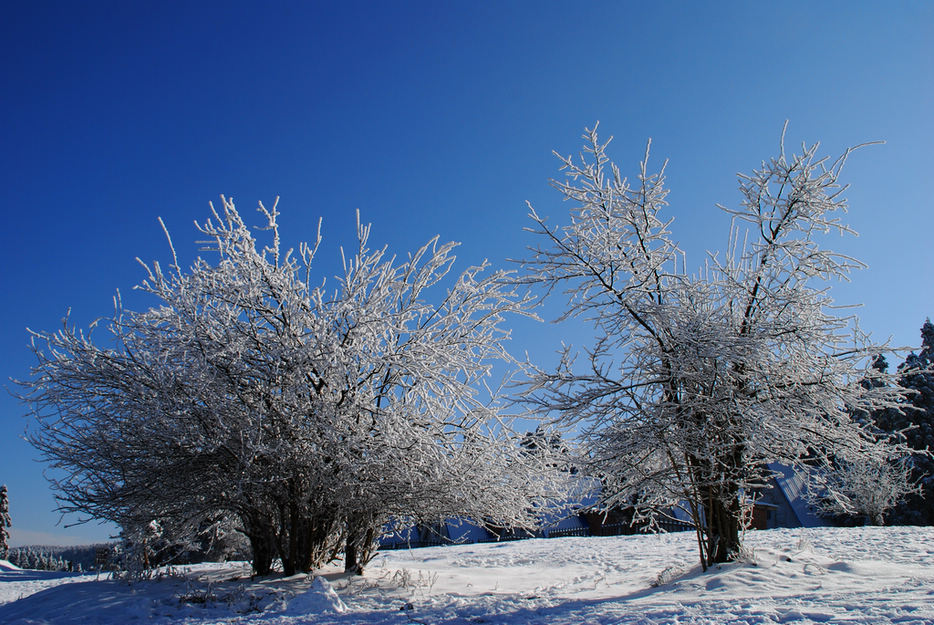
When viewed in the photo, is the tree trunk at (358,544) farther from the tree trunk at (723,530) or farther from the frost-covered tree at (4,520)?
the frost-covered tree at (4,520)

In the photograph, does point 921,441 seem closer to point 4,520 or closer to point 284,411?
point 284,411

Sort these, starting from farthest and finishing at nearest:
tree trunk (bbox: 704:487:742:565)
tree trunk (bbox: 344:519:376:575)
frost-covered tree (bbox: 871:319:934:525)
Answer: frost-covered tree (bbox: 871:319:934:525)
tree trunk (bbox: 344:519:376:575)
tree trunk (bbox: 704:487:742:565)

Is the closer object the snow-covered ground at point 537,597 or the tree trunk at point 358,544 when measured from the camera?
the snow-covered ground at point 537,597

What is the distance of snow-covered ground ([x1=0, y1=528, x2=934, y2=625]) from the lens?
5.26 meters

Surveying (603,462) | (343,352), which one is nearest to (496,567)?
(603,462)

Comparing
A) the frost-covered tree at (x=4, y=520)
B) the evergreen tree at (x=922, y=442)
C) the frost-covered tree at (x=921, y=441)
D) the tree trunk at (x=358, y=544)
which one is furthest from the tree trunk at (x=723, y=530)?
the frost-covered tree at (x=4, y=520)

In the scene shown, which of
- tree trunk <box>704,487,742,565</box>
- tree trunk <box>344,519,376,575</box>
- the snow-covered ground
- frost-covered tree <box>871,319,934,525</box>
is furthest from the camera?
frost-covered tree <box>871,319,934,525</box>

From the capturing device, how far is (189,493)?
8.49 m

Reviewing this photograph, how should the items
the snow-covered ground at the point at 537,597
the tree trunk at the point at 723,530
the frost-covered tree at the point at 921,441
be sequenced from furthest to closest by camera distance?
the frost-covered tree at the point at 921,441 < the tree trunk at the point at 723,530 < the snow-covered ground at the point at 537,597

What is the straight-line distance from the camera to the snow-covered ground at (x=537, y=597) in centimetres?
526

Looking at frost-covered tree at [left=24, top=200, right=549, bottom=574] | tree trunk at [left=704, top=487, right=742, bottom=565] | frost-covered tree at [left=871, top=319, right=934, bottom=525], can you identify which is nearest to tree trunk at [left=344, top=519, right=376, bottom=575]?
frost-covered tree at [left=24, top=200, right=549, bottom=574]

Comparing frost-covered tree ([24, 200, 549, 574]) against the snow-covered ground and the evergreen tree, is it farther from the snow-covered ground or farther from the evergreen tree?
the evergreen tree

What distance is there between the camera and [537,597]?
24.9 feet

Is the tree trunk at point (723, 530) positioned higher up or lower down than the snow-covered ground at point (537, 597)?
higher up
